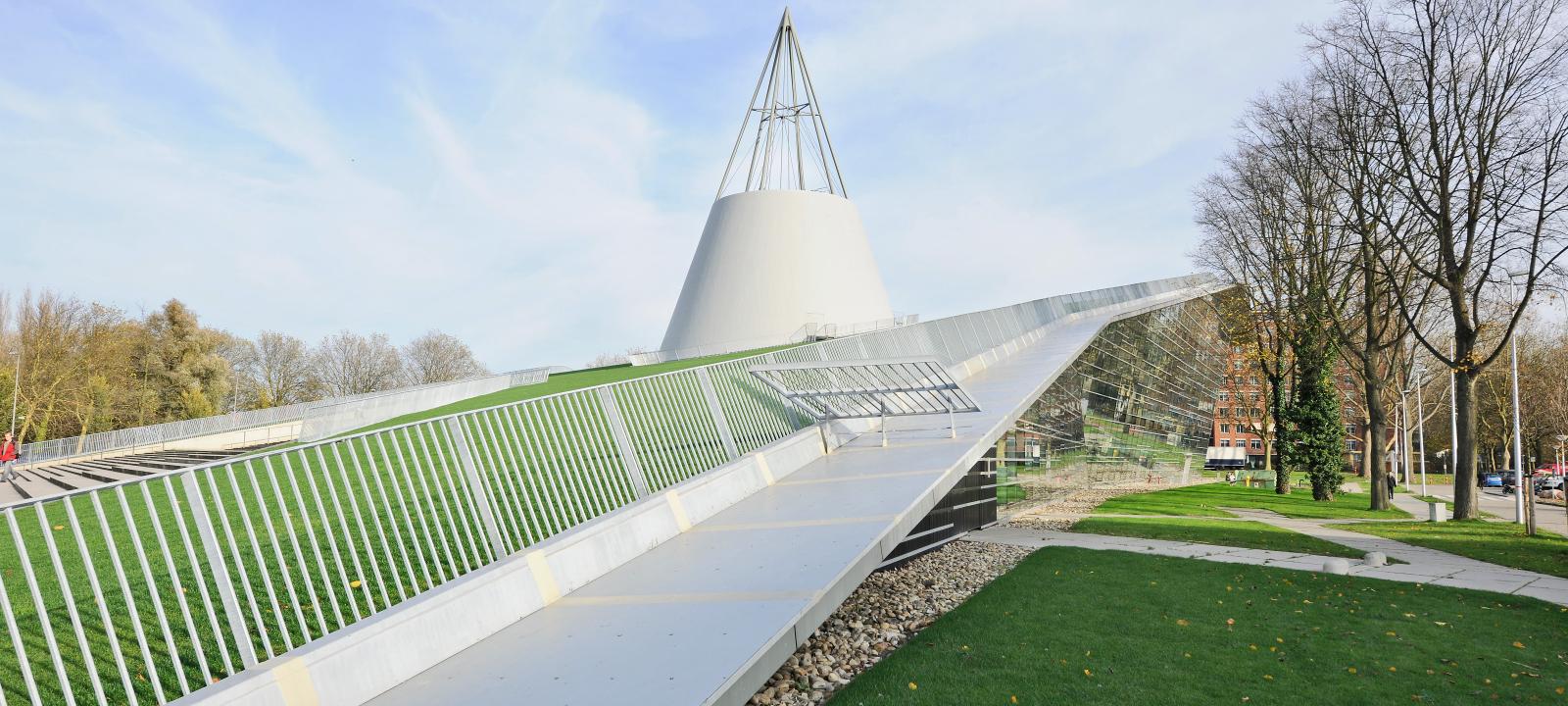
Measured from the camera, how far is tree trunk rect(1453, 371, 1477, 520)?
1694cm

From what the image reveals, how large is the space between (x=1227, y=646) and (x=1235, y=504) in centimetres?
1914

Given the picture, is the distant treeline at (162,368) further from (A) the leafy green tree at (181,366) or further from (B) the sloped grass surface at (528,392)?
(B) the sloped grass surface at (528,392)

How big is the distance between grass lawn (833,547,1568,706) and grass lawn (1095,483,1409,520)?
11.5 m

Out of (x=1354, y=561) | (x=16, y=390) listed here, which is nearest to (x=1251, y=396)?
(x=1354, y=561)

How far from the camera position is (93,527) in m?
11.2

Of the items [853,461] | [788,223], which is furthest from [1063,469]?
[788,223]

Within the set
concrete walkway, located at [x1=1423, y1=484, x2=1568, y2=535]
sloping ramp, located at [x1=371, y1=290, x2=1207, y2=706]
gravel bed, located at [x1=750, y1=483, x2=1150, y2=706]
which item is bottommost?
concrete walkway, located at [x1=1423, y1=484, x2=1568, y2=535]

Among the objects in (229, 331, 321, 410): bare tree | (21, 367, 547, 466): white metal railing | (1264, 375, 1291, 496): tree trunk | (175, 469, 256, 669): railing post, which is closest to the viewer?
(175, 469, 256, 669): railing post

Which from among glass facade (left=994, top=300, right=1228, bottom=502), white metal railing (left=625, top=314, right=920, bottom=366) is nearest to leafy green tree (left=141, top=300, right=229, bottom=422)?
white metal railing (left=625, top=314, right=920, bottom=366)

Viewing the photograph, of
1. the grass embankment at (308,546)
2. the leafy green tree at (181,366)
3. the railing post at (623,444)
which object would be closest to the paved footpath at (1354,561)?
the grass embankment at (308,546)

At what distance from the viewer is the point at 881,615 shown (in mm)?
9789

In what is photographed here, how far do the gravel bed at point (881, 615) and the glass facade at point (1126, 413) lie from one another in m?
3.00

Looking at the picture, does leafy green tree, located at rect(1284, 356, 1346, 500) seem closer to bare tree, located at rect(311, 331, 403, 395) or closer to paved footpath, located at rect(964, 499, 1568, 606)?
paved footpath, located at rect(964, 499, 1568, 606)

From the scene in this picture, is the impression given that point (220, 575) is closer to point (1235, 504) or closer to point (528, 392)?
point (528, 392)
